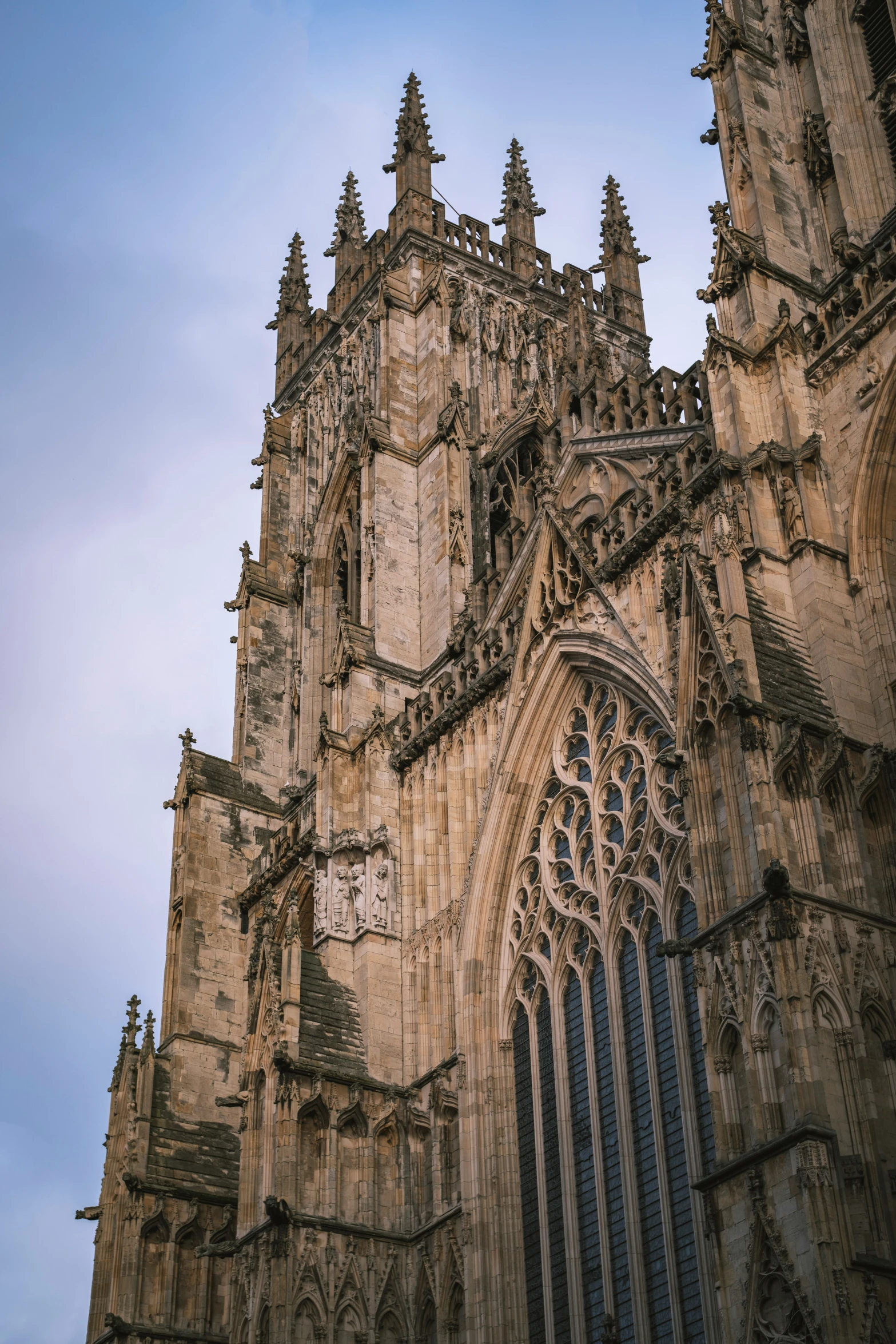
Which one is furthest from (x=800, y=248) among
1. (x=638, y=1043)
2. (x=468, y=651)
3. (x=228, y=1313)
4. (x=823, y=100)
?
(x=228, y=1313)

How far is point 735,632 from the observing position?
17875mm

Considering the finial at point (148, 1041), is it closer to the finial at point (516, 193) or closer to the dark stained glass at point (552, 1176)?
the dark stained glass at point (552, 1176)

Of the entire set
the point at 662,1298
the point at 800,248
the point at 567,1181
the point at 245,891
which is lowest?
the point at 662,1298

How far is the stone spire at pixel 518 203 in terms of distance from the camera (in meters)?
42.1

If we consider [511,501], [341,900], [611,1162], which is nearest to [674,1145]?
[611,1162]

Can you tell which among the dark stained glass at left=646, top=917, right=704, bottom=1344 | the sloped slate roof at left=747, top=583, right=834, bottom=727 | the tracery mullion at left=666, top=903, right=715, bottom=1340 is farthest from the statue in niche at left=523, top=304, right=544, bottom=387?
the tracery mullion at left=666, top=903, right=715, bottom=1340

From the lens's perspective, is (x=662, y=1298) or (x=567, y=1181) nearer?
(x=662, y=1298)

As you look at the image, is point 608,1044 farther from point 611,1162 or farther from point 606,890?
point 606,890

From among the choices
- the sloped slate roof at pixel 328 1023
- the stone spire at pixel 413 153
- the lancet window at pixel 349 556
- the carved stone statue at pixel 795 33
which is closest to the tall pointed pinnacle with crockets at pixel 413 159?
the stone spire at pixel 413 153

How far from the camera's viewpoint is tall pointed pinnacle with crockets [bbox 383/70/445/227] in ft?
128

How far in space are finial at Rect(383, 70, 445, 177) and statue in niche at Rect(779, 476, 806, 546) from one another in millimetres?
22433

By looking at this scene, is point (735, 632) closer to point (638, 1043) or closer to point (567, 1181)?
point (638, 1043)

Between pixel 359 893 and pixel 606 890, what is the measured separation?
16.7 ft

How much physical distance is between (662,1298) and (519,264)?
89.0 feet
